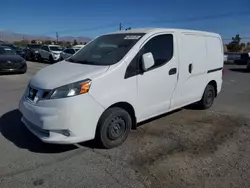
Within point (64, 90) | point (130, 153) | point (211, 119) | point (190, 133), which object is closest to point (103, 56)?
point (64, 90)

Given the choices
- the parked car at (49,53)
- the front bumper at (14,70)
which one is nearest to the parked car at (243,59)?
the parked car at (49,53)

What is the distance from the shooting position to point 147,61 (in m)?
3.90

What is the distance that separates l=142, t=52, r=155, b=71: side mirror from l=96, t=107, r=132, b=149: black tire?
0.78 meters

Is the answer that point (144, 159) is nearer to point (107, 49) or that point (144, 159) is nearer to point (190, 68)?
point (107, 49)

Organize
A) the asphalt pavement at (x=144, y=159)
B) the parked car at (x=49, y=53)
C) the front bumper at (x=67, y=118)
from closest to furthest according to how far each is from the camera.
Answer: the asphalt pavement at (x=144, y=159) → the front bumper at (x=67, y=118) → the parked car at (x=49, y=53)

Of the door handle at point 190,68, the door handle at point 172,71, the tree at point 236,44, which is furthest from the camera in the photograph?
the tree at point 236,44

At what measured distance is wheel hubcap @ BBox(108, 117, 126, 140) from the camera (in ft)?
12.4

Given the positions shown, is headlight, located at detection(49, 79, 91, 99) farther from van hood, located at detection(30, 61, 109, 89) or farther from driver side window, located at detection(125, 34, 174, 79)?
driver side window, located at detection(125, 34, 174, 79)

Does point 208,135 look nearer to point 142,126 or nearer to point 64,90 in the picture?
point 142,126

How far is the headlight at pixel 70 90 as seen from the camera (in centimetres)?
336

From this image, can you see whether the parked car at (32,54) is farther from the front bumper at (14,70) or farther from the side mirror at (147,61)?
the side mirror at (147,61)

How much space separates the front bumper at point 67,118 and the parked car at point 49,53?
19040 mm

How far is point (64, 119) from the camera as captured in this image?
331 cm

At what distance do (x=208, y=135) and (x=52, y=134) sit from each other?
8.92 ft
